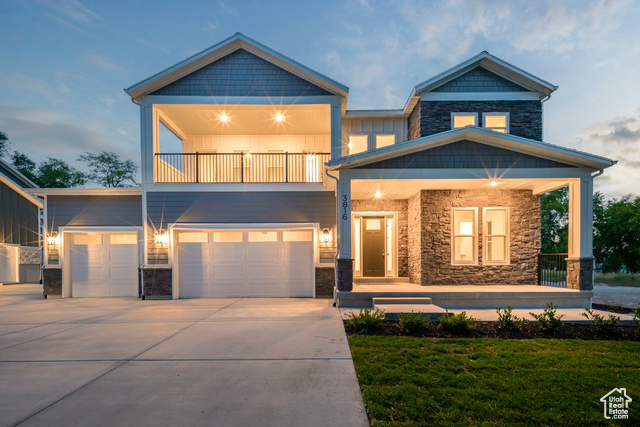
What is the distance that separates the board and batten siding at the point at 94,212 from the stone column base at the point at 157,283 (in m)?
1.67

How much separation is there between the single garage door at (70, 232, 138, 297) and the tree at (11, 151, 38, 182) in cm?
2581

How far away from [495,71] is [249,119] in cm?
838

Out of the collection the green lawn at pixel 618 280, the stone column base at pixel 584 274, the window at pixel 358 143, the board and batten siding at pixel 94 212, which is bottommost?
the green lawn at pixel 618 280

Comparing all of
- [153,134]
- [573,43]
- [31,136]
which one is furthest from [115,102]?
[573,43]

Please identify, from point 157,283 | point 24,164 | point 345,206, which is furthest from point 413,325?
point 24,164

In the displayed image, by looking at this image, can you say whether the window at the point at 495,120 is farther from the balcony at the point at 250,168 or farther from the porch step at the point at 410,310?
the porch step at the point at 410,310

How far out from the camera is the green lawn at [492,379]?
2664mm

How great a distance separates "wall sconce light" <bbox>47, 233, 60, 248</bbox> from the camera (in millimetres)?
9250

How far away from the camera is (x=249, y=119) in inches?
395

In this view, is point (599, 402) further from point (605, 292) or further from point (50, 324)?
point (605, 292)

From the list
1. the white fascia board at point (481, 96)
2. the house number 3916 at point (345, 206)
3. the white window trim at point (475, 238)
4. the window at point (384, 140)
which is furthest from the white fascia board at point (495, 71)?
the house number 3916 at point (345, 206)

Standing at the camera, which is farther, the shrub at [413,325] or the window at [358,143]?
the window at [358,143]

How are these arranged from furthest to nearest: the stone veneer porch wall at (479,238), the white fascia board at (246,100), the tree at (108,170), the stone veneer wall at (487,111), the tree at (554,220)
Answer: the tree at (108,170) → the tree at (554,220) → the stone veneer wall at (487,111) → the white fascia board at (246,100) → the stone veneer porch wall at (479,238)

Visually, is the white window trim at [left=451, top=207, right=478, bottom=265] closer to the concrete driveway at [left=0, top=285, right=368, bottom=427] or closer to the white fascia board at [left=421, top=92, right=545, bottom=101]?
the white fascia board at [left=421, top=92, right=545, bottom=101]
